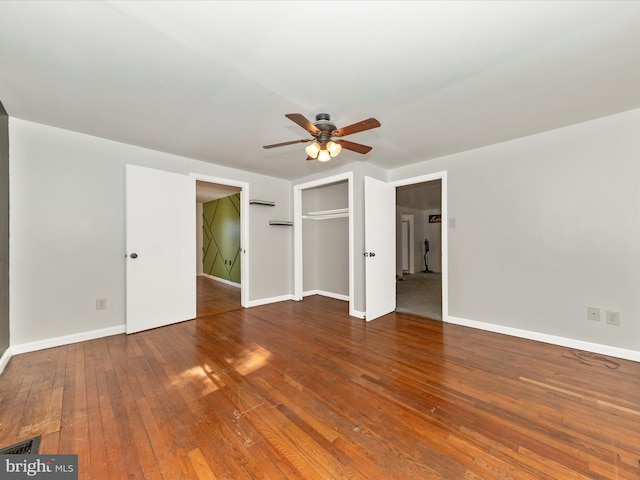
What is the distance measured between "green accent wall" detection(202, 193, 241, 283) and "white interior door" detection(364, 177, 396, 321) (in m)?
3.56

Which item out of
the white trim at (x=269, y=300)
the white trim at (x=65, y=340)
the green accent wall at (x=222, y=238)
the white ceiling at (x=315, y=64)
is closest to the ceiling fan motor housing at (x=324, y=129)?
the white ceiling at (x=315, y=64)

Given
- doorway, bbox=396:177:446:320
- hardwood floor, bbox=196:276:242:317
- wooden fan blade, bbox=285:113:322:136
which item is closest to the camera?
wooden fan blade, bbox=285:113:322:136

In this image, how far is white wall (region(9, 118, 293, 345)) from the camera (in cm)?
272

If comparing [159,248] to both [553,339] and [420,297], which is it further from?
[553,339]

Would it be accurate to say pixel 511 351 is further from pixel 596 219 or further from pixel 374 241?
pixel 374 241

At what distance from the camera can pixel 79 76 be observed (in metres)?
1.93

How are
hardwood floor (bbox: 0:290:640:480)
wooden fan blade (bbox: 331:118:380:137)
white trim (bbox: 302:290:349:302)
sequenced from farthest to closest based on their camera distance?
1. white trim (bbox: 302:290:349:302)
2. wooden fan blade (bbox: 331:118:380:137)
3. hardwood floor (bbox: 0:290:640:480)

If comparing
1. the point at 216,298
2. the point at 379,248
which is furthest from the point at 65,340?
the point at 379,248

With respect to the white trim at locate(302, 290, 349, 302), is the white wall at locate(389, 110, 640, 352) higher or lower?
higher

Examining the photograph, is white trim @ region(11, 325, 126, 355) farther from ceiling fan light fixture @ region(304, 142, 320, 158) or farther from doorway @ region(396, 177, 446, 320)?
doorway @ region(396, 177, 446, 320)

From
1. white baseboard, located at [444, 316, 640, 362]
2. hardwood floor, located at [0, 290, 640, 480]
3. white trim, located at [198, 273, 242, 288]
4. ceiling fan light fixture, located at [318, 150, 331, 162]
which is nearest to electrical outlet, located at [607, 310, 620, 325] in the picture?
white baseboard, located at [444, 316, 640, 362]

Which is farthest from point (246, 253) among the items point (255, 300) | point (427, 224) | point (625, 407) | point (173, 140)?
point (427, 224)

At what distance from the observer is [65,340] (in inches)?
115

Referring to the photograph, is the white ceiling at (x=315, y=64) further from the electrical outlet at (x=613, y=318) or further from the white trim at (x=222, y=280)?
the white trim at (x=222, y=280)
